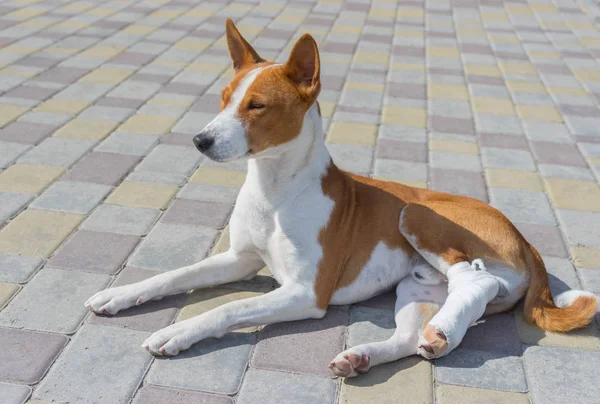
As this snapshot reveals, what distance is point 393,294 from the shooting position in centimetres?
401

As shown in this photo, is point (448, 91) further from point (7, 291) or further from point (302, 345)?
point (7, 291)

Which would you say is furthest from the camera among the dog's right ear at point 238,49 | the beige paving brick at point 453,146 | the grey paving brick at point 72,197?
the beige paving brick at point 453,146

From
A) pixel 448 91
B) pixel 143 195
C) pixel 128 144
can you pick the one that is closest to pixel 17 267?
pixel 143 195

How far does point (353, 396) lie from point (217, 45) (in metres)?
A: 6.19

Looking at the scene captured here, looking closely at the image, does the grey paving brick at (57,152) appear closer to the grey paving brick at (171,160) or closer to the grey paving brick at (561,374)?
the grey paving brick at (171,160)

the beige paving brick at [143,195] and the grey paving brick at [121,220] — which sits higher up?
the grey paving brick at [121,220]

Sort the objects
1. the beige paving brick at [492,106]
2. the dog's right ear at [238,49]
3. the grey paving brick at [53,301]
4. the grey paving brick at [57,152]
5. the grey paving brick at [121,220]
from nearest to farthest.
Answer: the grey paving brick at [53,301] → the dog's right ear at [238,49] → the grey paving brick at [121,220] → the grey paving brick at [57,152] → the beige paving brick at [492,106]

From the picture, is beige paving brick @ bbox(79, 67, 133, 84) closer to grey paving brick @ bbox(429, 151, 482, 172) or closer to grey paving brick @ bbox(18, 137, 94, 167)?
grey paving brick @ bbox(18, 137, 94, 167)

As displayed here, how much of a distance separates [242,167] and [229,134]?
223 cm

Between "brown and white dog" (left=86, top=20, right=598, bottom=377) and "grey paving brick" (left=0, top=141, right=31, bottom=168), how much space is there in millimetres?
2144

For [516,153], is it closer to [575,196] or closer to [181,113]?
[575,196]

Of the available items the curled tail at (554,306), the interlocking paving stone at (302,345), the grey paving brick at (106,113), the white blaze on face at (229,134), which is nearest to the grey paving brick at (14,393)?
the interlocking paving stone at (302,345)

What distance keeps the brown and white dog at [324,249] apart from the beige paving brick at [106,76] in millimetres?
3797

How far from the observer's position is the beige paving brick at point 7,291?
3.76m
